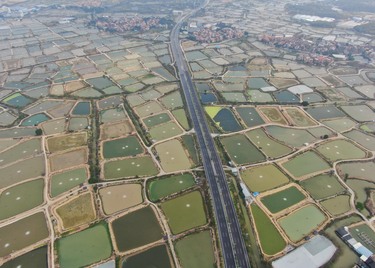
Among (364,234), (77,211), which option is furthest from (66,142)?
(364,234)

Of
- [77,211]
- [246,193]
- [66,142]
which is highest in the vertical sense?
[246,193]

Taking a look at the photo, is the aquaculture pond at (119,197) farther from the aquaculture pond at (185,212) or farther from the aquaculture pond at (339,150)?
the aquaculture pond at (339,150)

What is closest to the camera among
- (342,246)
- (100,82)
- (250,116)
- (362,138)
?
(342,246)

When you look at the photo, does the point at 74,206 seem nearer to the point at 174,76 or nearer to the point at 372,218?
the point at 372,218

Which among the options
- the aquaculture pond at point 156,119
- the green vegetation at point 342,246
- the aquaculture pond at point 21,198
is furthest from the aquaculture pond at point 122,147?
the green vegetation at point 342,246

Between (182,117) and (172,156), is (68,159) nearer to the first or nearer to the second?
(172,156)

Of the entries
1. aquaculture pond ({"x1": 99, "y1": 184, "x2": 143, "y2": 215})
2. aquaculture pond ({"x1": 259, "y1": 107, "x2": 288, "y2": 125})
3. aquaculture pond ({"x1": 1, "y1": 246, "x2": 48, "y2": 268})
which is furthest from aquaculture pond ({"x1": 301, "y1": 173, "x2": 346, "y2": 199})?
aquaculture pond ({"x1": 1, "y1": 246, "x2": 48, "y2": 268})
